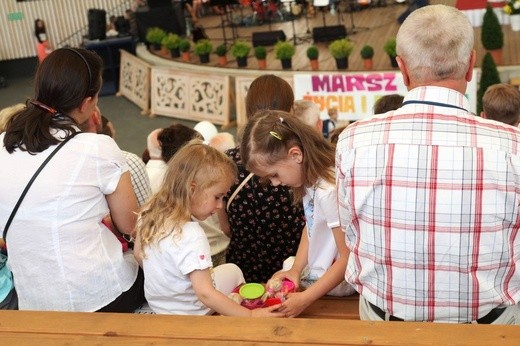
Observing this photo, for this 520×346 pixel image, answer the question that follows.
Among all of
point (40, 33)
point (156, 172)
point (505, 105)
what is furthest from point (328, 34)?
point (156, 172)

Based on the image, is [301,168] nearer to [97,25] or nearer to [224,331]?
[224,331]

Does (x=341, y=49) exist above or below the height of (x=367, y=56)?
above

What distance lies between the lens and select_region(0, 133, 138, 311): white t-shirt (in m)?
2.32

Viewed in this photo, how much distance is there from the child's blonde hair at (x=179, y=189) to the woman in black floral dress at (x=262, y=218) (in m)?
0.41

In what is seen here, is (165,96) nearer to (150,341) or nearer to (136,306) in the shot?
(136,306)

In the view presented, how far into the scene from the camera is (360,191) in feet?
6.03

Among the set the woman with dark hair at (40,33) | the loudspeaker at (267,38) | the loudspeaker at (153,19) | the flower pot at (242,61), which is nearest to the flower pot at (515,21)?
the loudspeaker at (267,38)

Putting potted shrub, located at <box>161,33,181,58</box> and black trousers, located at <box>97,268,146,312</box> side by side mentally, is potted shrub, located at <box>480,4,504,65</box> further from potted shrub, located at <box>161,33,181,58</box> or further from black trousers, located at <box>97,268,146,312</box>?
black trousers, located at <box>97,268,146,312</box>

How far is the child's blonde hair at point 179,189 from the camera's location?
92.9 inches

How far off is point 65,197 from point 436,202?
3.87ft

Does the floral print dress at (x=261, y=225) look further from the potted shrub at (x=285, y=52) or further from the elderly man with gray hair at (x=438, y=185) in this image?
the potted shrub at (x=285, y=52)

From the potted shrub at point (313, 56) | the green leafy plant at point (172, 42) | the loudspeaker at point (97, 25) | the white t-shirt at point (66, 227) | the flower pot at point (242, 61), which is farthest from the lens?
the loudspeaker at point (97, 25)

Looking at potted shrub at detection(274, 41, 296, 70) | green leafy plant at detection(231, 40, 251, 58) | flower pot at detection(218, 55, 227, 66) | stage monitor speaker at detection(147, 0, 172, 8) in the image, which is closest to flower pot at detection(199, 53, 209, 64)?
flower pot at detection(218, 55, 227, 66)

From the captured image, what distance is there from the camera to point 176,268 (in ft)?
7.81
